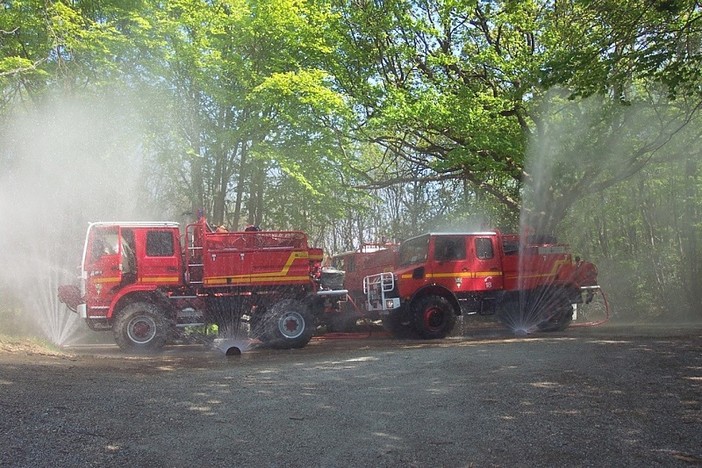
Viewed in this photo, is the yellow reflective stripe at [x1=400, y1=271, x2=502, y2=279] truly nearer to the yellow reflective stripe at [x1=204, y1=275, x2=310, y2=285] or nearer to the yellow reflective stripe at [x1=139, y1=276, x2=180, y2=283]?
the yellow reflective stripe at [x1=204, y1=275, x2=310, y2=285]

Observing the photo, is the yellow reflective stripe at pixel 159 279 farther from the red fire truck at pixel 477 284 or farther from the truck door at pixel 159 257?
the red fire truck at pixel 477 284

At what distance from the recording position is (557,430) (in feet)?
18.3

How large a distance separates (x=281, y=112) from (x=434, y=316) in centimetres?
817

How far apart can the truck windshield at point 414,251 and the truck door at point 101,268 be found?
7.33 meters

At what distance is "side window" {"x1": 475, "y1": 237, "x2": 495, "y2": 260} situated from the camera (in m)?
16.2

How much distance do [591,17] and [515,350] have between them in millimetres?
7763

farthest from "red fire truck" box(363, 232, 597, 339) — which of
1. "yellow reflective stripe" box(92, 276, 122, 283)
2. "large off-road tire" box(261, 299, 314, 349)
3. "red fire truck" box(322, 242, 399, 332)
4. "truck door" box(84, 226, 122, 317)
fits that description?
"truck door" box(84, 226, 122, 317)

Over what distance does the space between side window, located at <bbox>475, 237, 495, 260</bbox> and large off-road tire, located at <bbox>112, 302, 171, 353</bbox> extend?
8351 millimetres

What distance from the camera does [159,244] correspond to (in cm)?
1395

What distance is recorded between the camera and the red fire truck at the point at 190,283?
13500 mm

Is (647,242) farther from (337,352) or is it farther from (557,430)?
(557,430)

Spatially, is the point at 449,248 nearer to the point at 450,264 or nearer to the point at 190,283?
the point at 450,264

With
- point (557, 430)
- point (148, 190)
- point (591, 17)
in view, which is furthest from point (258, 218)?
point (557, 430)

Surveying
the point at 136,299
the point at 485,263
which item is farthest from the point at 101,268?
the point at 485,263
